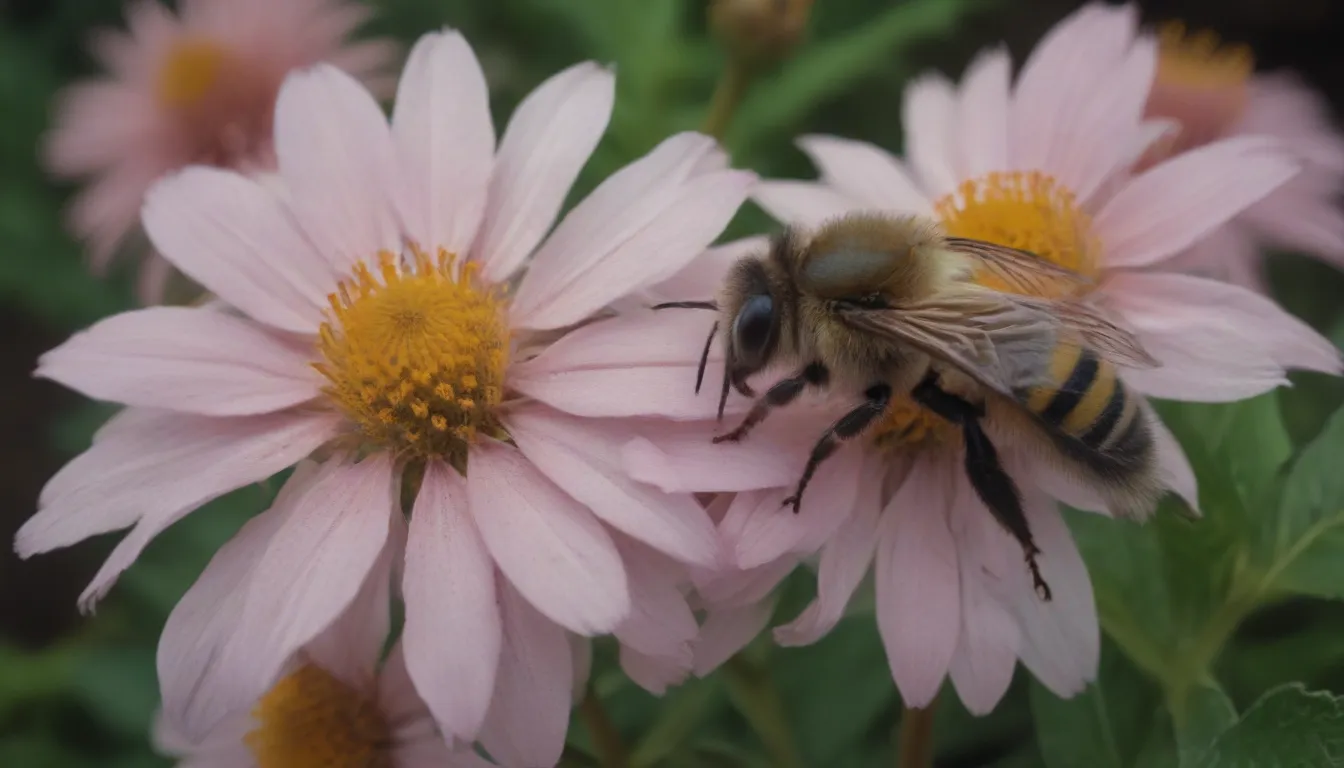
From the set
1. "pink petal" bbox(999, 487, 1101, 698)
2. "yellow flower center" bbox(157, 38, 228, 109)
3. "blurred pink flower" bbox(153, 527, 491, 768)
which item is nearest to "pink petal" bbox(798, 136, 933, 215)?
"pink petal" bbox(999, 487, 1101, 698)

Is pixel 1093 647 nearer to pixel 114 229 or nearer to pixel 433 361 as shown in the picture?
pixel 433 361

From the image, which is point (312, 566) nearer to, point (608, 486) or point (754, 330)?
point (608, 486)

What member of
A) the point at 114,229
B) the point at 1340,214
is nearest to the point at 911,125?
the point at 1340,214

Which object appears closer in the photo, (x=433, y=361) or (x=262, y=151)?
(x=433, y=361)

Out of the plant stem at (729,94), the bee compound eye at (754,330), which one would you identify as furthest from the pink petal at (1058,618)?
the plant stem at (729,94)

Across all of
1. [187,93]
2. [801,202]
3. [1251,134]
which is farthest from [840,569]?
[187,93]
